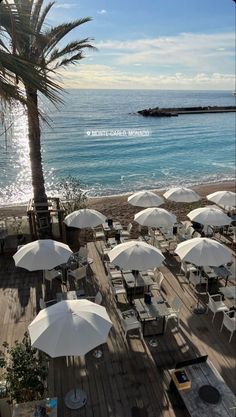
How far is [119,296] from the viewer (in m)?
10.6

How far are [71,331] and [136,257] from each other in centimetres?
348

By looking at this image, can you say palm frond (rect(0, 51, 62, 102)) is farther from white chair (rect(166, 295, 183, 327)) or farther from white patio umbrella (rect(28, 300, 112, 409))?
white chair (rect(166, 295, 183, 327))

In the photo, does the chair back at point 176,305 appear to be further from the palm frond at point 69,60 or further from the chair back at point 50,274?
the palm frond at point 69,60

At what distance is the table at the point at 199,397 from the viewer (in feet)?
20.7

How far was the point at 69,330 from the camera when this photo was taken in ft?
21.1

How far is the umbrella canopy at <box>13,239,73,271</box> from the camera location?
9.48 m

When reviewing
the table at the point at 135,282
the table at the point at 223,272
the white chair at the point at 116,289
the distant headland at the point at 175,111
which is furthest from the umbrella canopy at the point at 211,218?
the distant headland at the point at 175,111

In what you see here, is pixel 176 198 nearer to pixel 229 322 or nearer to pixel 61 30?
pixel 229 322

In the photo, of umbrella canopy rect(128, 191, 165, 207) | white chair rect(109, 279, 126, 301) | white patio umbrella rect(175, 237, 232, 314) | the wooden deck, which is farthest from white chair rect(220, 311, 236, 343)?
umbrella canopy rect(128, 191, 165, 207)

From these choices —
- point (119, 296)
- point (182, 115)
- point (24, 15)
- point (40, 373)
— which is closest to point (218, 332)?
point (119, 296)

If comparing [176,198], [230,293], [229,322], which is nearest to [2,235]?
[176,198]

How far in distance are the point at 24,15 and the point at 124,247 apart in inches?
267

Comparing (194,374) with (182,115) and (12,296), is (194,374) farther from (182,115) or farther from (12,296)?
(182,115)

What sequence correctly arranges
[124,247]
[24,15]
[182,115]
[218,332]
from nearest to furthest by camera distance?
[24,15] → [218,332] → [124,247] → [182,115]
